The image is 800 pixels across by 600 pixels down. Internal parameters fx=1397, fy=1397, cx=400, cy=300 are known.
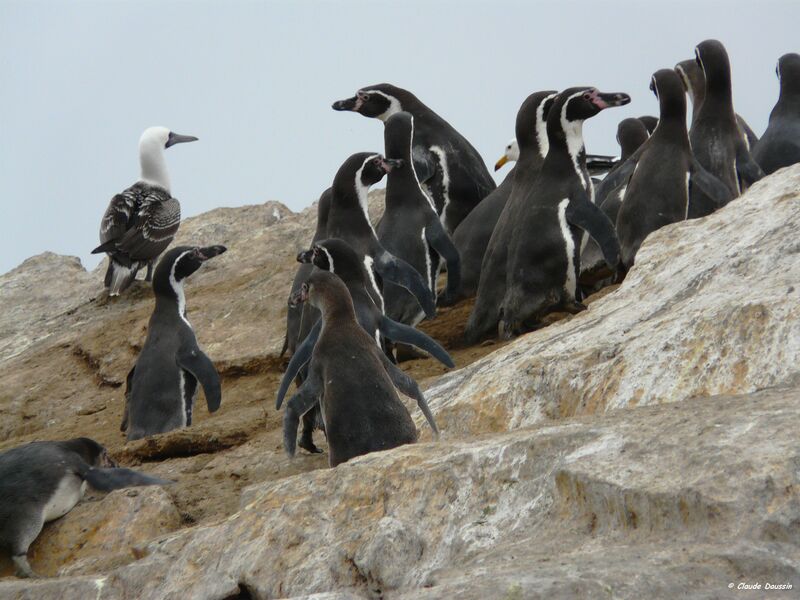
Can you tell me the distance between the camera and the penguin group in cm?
660

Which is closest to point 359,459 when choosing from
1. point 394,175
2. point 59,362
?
point 394,175

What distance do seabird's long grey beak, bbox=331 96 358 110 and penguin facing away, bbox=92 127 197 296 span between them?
6.02ft

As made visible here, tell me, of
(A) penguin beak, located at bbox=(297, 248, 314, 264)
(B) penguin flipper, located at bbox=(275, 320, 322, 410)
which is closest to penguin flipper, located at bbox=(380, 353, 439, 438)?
(B) penguin flipper, located at bbox=(275, 320, 322, 410)

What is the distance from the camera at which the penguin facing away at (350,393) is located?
622 centimetres

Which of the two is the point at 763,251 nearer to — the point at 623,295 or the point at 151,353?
the point at 623,295

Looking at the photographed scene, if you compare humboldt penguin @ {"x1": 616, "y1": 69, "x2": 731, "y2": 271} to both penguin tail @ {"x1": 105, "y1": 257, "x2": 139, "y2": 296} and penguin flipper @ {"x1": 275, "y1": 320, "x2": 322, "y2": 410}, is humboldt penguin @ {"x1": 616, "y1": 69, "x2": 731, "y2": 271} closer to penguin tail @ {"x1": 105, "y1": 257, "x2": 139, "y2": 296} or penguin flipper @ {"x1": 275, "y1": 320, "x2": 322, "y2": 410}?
penguin flipper @ {"x1": 275, "y1": 320, "x2": 322, "y2": 410}

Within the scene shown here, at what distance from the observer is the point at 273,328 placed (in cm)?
1063

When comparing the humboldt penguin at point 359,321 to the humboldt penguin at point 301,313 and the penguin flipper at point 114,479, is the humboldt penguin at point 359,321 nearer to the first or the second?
the humboldt penguin at point 301,313

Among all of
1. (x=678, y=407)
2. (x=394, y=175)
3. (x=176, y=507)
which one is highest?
(x=394, y=175)

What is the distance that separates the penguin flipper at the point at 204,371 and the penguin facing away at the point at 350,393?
2.25 meters

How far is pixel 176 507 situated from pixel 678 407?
2834 mm

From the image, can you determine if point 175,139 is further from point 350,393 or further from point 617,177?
point 350,393

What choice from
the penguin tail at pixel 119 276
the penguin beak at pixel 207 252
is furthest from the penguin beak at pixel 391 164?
the penguin tail at pixel 119 276

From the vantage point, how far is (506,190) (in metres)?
10.5
